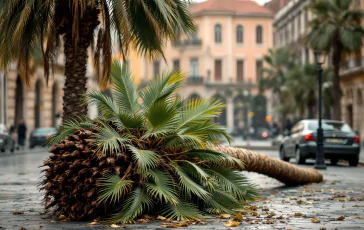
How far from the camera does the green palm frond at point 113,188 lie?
9398 millimetres

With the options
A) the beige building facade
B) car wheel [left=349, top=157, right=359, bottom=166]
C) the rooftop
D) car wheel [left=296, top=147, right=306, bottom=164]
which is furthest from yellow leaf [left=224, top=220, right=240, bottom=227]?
the rooftop

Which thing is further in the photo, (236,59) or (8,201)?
(236,59)

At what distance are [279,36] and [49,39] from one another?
6810 centimetres

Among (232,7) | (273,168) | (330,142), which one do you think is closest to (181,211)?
(273,168)

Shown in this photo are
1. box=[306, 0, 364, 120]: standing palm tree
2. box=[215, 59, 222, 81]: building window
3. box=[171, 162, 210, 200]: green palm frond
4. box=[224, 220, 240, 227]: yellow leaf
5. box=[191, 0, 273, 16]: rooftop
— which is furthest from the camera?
box=[215, 59, 222, 81]: building window

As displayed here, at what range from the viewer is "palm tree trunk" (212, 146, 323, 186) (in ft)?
42.8

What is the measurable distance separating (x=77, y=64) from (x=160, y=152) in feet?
12.5

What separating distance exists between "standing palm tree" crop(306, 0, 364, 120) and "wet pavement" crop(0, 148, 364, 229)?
24.7m

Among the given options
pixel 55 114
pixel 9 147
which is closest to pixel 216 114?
pixel 9 147

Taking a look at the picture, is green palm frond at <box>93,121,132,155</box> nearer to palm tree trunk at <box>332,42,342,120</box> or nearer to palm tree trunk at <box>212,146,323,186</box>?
palm tree trunk at <box>212,146,323,186</box>

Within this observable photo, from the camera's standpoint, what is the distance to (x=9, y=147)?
37.8m

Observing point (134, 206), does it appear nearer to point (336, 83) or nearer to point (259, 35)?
point (336, 83)

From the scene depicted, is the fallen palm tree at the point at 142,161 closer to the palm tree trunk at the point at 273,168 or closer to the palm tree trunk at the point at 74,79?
the palm tree trunk at the point at 273,168

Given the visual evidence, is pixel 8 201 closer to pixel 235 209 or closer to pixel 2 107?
pixel 235 209
